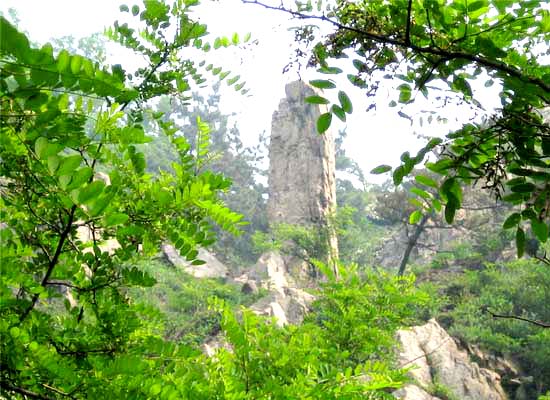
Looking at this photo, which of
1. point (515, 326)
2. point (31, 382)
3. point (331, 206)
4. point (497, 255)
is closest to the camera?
point (31, 382)

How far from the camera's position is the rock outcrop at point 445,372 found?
36.2ft

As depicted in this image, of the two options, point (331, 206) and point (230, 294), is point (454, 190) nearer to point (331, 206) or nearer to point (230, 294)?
point (230, 294)

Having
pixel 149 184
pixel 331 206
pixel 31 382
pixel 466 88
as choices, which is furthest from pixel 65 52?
pixel 331 206

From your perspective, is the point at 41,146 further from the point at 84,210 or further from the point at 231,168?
the point at 231,168

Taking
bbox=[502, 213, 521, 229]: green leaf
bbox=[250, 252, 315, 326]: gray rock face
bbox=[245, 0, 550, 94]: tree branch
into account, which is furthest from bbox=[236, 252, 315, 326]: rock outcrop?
bbox=[245, 0, 550, 94]: tree branch

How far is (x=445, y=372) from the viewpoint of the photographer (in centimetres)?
1165

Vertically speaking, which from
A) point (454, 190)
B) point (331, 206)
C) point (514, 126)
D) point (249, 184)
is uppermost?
point (249, 184)

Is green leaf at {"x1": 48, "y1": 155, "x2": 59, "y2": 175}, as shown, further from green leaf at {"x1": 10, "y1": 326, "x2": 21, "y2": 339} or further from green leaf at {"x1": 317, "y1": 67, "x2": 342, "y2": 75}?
green leaf at {"x1": 317, "y1": 67, "x2": 342, "y2": 75}

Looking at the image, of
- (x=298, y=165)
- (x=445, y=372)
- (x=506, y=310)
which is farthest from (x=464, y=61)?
(x=298, y=165)

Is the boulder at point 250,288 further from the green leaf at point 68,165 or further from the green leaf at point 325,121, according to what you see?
the green leaf at point 68,165

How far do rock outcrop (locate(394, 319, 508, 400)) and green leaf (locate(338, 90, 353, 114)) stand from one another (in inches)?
413

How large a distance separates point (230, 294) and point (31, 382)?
15.9 meters

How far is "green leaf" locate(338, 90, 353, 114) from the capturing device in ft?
3.58

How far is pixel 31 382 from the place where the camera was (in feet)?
3.31
